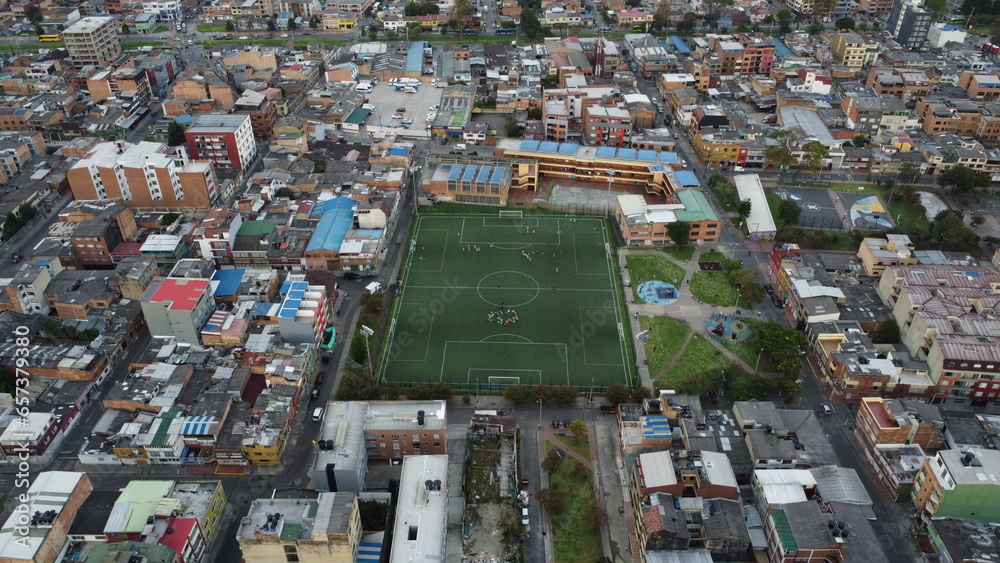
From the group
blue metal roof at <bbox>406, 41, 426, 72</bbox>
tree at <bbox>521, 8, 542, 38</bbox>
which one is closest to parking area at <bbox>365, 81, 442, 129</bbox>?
blue metal roof at <bbox>406, 41, 426, 72</bbox>

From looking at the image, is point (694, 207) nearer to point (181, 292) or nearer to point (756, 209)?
point (756, 209)

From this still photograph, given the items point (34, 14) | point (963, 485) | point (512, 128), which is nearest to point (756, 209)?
point (512, 128)

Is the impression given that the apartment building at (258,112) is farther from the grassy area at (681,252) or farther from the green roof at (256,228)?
the grassy area at (681,252)

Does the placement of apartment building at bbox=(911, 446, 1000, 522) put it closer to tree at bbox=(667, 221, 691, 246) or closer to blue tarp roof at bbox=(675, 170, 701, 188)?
tree at bbox=(667, 221, 691, 246)

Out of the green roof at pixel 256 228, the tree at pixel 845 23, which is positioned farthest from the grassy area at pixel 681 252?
the tree at pixel 845 23

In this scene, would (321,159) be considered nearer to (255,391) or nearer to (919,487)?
(255,391)

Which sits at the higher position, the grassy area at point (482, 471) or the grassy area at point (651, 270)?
the grassy area at point (482, 471)
